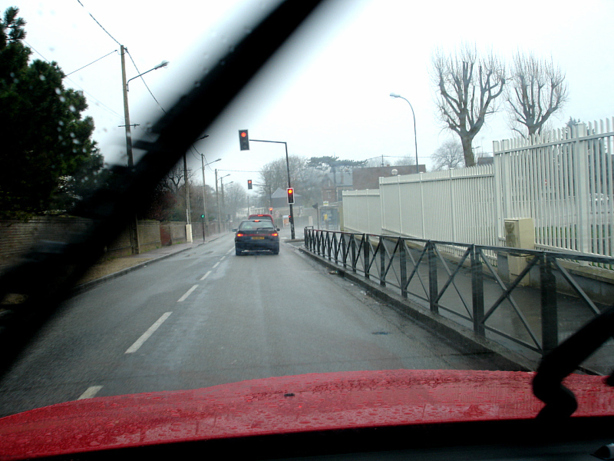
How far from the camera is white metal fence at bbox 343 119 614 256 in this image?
267 inches

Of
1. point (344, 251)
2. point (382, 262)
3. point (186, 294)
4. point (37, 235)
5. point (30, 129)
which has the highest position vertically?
point (30, 129)

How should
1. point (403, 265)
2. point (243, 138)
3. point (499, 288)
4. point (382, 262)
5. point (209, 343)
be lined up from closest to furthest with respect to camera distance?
point (499, 288) < point (209, 343) < point (403, 265) < point (382, 262) < point (243, 138)

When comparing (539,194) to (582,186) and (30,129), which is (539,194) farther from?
(30,129)

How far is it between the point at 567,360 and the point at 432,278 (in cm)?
523

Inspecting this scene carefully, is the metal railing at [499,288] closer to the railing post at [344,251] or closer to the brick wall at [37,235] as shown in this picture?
the railing post at [344,251]

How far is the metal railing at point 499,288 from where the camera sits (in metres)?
4.03

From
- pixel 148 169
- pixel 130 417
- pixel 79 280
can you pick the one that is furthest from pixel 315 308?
pixel 148 169

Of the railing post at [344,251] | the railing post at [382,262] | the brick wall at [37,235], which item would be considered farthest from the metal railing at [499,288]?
the brick wall at [37,235]

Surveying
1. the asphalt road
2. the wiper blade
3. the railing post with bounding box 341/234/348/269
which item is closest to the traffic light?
the wiper blade

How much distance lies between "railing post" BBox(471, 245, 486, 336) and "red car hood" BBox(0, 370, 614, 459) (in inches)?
88.7

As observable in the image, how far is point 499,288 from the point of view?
4.96 m

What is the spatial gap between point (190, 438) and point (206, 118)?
18999 mm

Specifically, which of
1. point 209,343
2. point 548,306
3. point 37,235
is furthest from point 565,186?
point 37,235

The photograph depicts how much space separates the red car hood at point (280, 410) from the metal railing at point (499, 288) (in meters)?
1.19
